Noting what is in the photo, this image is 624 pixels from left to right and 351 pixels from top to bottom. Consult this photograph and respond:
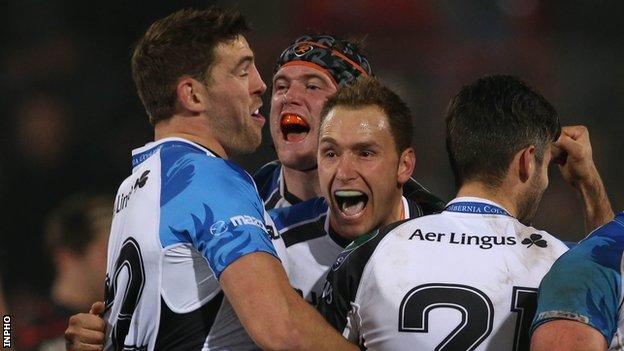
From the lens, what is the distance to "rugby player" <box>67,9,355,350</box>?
277 centimetres

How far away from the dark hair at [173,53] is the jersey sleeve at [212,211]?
14.1 inches

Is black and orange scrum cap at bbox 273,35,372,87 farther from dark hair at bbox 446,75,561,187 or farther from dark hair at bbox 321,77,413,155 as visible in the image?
dark hair at bbox 446,75,561,187

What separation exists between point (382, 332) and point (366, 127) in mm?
957

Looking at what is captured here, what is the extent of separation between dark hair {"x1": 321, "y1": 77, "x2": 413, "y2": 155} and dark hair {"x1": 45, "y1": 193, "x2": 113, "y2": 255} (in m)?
2.52

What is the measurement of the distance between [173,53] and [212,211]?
0.70 m

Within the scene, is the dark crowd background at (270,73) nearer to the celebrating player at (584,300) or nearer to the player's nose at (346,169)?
the player's nose at (346,169)

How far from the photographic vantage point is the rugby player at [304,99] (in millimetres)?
4445

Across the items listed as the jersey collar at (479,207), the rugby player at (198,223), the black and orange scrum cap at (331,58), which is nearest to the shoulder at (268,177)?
the black and orange scrum cap at (331,58)

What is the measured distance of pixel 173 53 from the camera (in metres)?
3.30

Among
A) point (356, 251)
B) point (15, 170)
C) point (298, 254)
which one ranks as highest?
point (356, 251)

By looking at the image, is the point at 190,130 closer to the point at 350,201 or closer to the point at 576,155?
the point at 350,201

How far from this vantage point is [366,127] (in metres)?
3.66

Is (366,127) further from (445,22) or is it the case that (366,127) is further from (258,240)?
(445,22)

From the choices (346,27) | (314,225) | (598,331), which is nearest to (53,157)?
(346,27)
